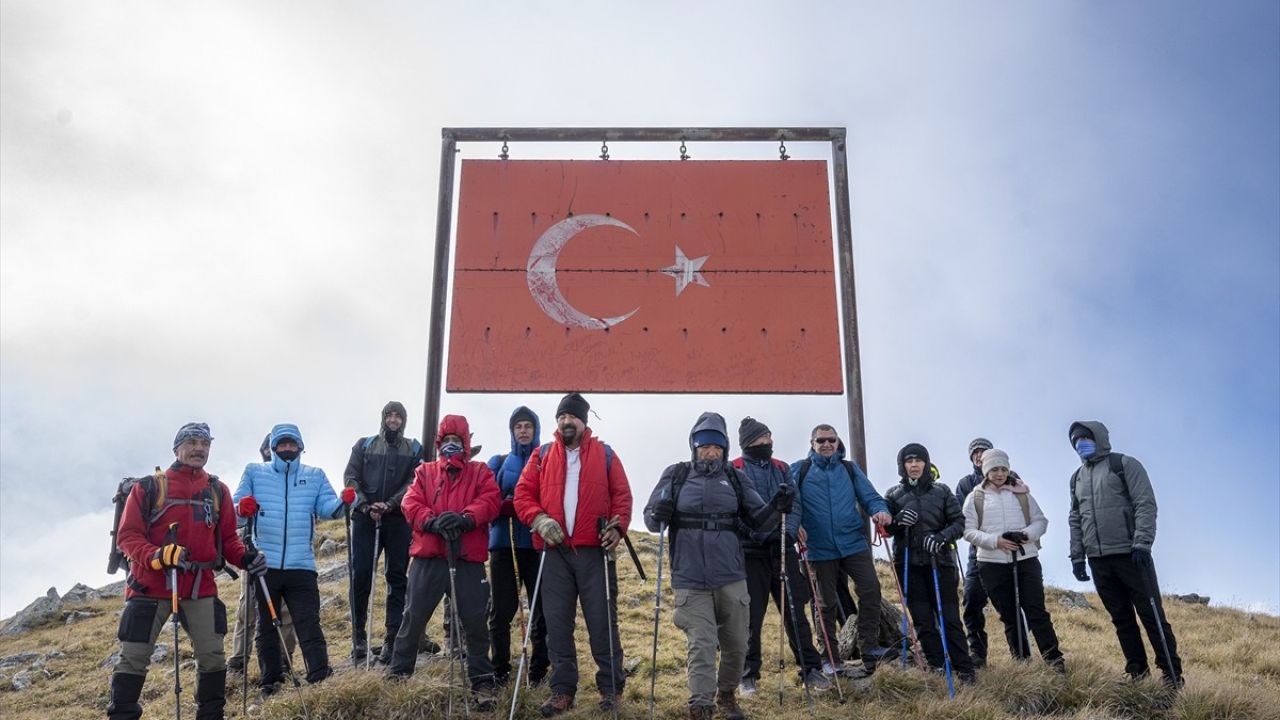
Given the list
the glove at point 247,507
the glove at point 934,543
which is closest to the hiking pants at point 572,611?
the glove at point 247,507

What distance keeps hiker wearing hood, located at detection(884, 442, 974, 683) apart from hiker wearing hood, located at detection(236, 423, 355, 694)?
210 inches

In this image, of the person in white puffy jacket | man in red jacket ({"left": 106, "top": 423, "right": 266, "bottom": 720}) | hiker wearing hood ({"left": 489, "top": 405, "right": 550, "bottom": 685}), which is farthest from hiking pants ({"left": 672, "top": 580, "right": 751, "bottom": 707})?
man in red jacket ({"left": 106, "top": 423, "right": 266, "bottom": 720})

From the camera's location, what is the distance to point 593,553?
7527mm

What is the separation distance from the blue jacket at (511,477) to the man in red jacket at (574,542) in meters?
0.51

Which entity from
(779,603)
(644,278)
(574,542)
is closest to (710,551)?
(574,542)

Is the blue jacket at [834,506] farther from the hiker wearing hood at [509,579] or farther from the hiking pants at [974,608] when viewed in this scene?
the hiker wearing hood at [509,579]

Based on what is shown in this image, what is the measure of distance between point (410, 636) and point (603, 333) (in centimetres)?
442

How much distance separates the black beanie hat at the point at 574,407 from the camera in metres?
8.09

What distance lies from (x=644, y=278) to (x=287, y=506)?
4904 millimetres

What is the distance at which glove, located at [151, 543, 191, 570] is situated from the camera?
269 inches

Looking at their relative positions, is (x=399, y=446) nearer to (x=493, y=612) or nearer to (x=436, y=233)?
(x=493, y=612)

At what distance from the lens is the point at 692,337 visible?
35.6 ft

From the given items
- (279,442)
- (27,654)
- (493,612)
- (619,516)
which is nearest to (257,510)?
(279,442)

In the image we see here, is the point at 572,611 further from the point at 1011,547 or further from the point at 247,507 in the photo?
the point at 1011,547
